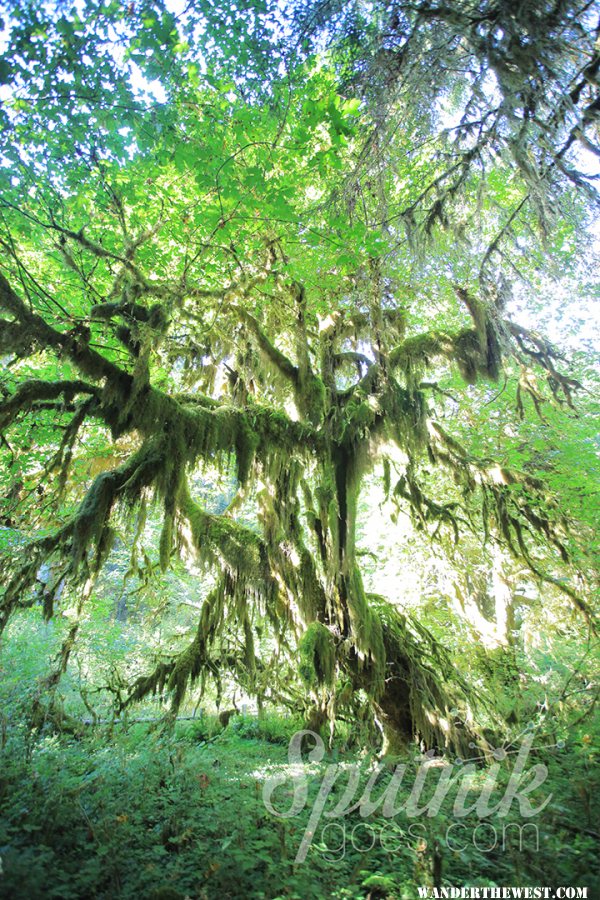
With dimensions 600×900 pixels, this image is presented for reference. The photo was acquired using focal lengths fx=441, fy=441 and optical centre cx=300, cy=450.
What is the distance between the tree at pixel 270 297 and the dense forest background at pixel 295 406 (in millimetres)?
47

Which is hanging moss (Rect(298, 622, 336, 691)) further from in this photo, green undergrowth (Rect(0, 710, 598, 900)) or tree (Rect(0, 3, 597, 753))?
green undergrowth (Rect(0, 710, 598, 900))

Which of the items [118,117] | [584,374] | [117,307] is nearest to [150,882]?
[117,307]

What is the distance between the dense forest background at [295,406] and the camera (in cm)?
296

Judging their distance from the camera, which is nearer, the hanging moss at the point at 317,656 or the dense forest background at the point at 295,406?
the dense forest background at the point at 295,406

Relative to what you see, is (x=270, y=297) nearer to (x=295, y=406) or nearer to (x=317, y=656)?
(x=295, y=406)

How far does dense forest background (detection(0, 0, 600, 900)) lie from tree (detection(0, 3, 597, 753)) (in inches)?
1.8

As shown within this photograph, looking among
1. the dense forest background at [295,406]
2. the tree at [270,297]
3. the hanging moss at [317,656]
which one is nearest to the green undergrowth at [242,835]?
the dense forest background at [295,406]

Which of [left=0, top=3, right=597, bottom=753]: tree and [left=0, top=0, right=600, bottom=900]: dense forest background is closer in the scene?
[left=0, top=0, right=600, bottom=900]: dense forest background

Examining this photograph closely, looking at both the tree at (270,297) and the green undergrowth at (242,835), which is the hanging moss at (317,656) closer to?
the tree at (270,297)

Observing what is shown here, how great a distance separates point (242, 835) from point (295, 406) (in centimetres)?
478

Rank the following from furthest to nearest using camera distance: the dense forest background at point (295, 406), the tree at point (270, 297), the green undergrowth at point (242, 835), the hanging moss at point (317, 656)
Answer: the hanging moss at point (317, 656) < the tree at point (270, 297) < the dense forest background at point (295, 406) < the green undergrowth at point (242, 835)

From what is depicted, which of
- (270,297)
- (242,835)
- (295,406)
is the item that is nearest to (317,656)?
(242,835)

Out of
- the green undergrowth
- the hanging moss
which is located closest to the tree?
the hanging moss

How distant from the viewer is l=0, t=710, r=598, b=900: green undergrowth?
8.21 feet
